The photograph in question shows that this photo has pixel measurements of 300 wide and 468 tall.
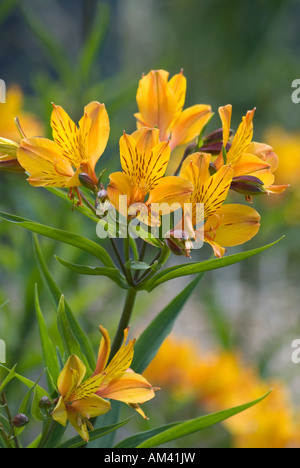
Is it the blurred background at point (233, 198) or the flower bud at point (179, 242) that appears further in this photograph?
the blurred background at point (233, 198)

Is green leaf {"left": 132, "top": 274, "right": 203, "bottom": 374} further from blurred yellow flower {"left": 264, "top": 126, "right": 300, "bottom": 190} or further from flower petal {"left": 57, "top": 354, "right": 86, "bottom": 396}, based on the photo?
blurred yellow flower {"left": 264, "top": 126, "right": 300, "bottom": 190}

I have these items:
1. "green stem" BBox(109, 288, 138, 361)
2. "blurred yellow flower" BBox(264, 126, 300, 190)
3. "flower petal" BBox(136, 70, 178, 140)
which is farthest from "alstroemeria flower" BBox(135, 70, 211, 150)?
"blurred yellow flower" BBox(264, 126, 300, 190)

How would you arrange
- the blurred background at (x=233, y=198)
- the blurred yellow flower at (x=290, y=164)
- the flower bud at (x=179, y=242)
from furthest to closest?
the blurred yellow flower at (x=290, y=164) → the blurred background at (x=233, y=198) → the flower bud at (x=179, y=242)

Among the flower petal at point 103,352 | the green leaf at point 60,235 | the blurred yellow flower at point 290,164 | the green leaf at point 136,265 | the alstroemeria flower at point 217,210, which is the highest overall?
the blurred yellow flower at point 290,164

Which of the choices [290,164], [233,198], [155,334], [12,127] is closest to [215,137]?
[155,334]

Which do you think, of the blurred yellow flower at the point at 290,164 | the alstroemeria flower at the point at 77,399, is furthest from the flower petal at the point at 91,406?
the blurred yellow flower at the point at 290,164

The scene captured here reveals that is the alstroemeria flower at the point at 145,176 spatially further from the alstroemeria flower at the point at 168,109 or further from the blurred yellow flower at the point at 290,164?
the blurred yellow flower at the point at 290,164
